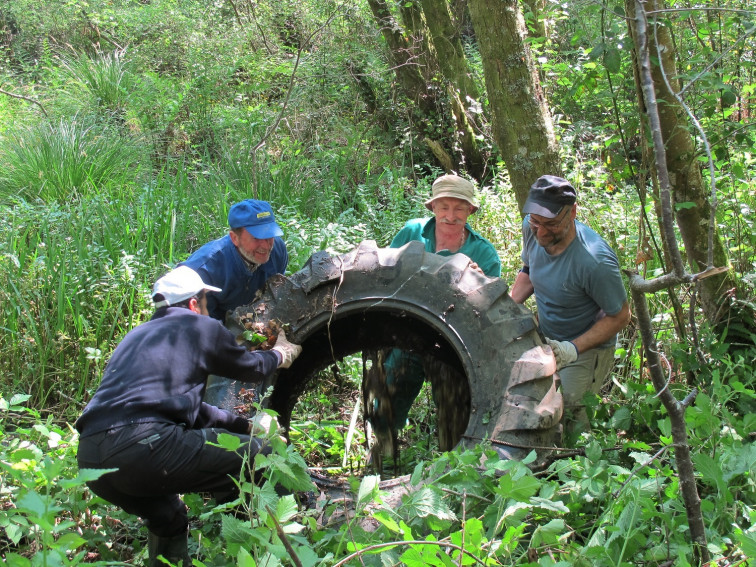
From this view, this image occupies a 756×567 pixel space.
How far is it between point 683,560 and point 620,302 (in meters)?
1.86

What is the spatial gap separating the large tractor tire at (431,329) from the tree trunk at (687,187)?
1.28 meters

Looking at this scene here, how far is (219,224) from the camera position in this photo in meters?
6.09

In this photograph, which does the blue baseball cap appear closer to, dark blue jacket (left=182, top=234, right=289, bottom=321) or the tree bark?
dark blue jacket (left=182, top=234, right=289, bottom=321)

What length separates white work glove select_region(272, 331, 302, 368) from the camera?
355 cm

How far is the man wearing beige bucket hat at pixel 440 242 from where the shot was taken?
4336mm

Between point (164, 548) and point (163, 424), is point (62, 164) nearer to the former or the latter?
point (163, 424)

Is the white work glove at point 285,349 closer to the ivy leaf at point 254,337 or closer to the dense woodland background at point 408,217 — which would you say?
the ivy leaf at point 254,337

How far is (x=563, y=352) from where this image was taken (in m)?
3.61

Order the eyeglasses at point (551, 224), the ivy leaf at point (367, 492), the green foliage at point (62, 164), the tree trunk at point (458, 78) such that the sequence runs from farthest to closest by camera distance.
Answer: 1. the tree trunk at point (458, 78)
2. the green foliage at point (62, 164)
3. the eyeglasses at point (551, 224)
4. the ivy leaf at point (367, 492)

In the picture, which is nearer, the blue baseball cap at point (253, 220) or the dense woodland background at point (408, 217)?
the dense woodland background at point (408, 217)

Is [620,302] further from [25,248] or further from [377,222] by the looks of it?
[25,248]

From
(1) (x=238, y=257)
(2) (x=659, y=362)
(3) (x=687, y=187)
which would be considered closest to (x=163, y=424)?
(1) (x=238, y=257)

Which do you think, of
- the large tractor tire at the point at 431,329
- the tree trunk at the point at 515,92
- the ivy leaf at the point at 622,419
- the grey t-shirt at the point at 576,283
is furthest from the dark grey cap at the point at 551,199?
the ivy leaf at the point at 622,419

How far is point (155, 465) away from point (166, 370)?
0.40 metres
